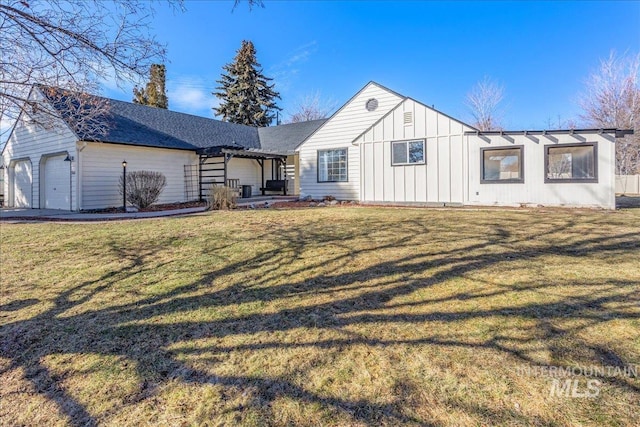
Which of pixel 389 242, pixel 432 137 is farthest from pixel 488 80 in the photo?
pixel 389 242

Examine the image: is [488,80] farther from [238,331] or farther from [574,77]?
[238,331]

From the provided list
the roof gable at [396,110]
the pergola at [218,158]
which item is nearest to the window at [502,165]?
the roof gable at [396,110]

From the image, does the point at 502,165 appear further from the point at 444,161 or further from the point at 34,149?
the point at 34,149

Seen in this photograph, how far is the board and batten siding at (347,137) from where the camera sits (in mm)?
13625

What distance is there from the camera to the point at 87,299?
354 cm

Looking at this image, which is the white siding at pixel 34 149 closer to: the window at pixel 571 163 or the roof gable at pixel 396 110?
the roof gable at pixel 396 110

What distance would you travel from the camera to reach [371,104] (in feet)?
45.4

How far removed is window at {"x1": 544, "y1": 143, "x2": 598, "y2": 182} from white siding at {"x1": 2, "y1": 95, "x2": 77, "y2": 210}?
15.3 m

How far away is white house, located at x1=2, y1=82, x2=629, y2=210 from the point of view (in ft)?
31.7

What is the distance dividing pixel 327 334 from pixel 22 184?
17.9m

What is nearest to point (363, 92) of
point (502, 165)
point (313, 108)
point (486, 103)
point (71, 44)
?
point (502, 165)

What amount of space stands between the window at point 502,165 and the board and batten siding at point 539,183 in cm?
11

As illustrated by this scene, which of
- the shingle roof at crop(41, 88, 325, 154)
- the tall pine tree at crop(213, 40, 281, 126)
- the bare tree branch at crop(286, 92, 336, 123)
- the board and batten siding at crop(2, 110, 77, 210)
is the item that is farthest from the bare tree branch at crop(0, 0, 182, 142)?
the bare tree branch at crop(286, 92, 336, 123)

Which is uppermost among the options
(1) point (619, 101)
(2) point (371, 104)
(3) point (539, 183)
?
(1) point (619, 101)
